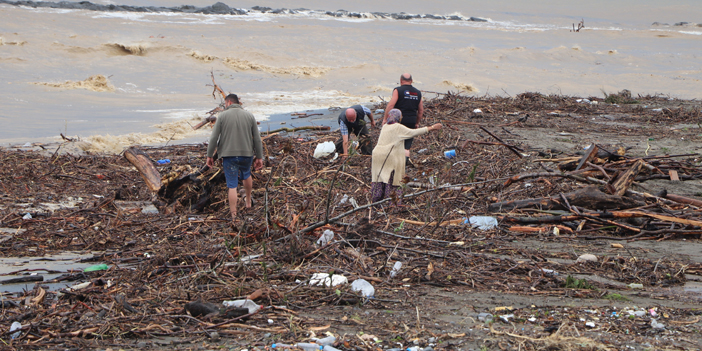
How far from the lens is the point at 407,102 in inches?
343

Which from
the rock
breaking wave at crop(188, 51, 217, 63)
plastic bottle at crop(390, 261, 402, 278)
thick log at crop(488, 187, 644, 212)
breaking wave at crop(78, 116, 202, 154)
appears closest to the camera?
plastic bottle at crop(390, 261, 402, 278)

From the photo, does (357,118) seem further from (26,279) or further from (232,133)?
(26,279)

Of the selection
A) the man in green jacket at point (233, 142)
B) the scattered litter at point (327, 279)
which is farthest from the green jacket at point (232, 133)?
the scattered litter at point (327, 279)

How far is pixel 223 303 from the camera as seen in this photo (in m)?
3.67

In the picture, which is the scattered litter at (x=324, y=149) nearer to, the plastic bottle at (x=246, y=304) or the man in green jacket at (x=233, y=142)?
the man in green jacket at (x=233, y=142)

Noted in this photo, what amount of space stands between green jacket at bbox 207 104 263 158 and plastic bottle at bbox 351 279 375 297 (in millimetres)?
3366

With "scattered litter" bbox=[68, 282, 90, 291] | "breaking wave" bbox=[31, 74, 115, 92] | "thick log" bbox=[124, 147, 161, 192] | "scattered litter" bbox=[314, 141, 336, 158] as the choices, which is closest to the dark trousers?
"scattered litter" bbox=[314, 141, 336, 158]

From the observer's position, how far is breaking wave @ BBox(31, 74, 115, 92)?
16406 mm

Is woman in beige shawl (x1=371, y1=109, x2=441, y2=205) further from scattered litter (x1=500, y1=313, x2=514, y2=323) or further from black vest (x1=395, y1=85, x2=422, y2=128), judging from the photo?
scattered litter (x1=500, y1=313, x2=514, y2=323)

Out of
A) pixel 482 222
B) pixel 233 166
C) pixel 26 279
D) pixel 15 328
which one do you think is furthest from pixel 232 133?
pixel 15 328

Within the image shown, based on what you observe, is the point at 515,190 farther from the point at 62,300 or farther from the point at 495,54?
the point at 495,54

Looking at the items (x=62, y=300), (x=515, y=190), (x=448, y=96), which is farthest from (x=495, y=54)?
(x=62, y=300)

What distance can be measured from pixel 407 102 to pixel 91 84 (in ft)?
40.3

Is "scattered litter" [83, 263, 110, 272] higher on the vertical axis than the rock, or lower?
lower
